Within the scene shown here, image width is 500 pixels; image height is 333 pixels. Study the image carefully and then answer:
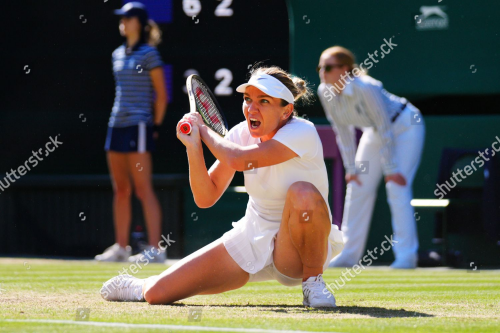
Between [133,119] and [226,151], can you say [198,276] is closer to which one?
[226,151]

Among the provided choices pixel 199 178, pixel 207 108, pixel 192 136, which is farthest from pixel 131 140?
pixel 192 136

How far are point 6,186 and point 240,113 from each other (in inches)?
86.8

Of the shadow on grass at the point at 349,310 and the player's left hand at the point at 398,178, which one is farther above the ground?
the shadow on grass at the point at 349,310

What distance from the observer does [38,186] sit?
26.6 ft

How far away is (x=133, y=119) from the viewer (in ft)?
24.7

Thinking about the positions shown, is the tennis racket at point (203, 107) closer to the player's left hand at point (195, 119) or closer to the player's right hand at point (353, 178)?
the player's left hand at point (195, 119)

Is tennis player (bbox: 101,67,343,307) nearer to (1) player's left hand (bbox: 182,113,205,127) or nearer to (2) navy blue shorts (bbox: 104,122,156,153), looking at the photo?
(1) player's left hand (bbox: 182,113,205,127)

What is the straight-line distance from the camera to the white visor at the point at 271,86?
4043mm

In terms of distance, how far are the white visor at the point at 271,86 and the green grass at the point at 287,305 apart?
97cm

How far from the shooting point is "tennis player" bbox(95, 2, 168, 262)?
7.42m

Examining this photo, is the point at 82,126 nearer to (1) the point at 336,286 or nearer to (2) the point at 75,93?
(2) the point at 75,93

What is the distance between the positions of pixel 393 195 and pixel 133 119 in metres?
2.25

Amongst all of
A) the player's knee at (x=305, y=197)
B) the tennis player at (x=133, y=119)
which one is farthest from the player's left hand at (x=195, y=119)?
the tennis player at (x=133, y=119)

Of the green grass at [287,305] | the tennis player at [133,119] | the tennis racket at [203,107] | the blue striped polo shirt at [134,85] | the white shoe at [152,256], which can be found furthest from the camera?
the blue striped polo shirt at [134,85]
